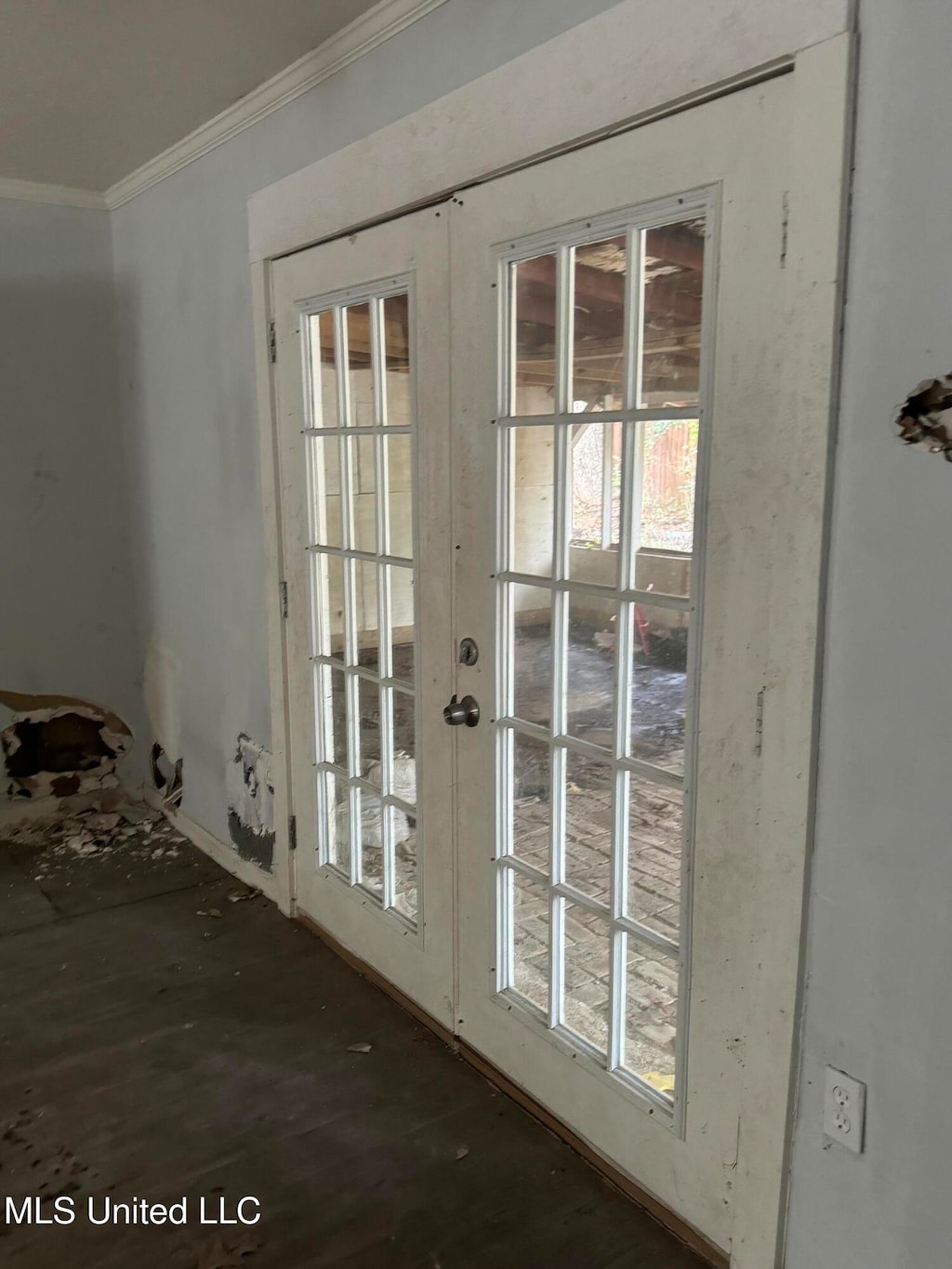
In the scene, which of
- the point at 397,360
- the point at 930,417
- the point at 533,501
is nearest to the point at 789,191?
the point at 930,417

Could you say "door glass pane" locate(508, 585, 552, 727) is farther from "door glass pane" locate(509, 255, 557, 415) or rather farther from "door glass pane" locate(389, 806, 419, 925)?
"door glass pane" locate(389, 806, 419, 925)

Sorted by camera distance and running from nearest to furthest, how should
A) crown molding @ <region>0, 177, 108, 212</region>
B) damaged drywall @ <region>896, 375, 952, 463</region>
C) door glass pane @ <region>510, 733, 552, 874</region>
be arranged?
damaged drywall @ <region>896, 375, 952, 463</region> < door glass pane @ <region>510, 733, 552, 874</region> < crown molding @ <region>0, 177, 108, 212</region>

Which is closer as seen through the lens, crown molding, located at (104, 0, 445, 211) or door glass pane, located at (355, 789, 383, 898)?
crown molding, located at (104, 0, 445, 211)

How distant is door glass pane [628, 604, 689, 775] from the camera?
5.56 ft

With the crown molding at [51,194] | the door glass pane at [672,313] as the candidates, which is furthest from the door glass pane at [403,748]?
the crown molding at [51,194]

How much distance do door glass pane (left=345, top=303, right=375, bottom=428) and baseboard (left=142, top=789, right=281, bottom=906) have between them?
1562 mm

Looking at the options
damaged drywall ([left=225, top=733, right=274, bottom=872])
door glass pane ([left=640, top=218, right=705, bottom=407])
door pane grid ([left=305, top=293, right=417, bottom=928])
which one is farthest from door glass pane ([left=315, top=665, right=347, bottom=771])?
door glass pane ([left=640, top=218, right=705, bottom=407])

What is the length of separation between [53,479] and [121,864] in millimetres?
1515

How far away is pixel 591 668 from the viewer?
184 cm

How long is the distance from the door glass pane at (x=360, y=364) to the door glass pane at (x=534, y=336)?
0.59 m

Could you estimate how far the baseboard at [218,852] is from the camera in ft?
10.4

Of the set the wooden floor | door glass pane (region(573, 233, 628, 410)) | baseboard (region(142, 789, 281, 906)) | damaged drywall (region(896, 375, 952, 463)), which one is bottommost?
the wooden floor

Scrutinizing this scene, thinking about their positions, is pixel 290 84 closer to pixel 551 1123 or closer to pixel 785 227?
pixel 785 227

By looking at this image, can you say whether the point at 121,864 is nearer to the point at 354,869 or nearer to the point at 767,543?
the point at 354,869
